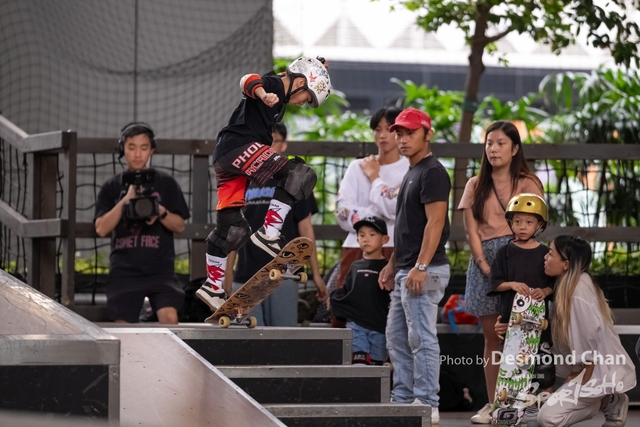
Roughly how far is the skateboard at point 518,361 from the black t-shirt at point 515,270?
0.13 m

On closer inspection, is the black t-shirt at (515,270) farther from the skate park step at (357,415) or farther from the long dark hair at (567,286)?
the skate park step at (357,415)

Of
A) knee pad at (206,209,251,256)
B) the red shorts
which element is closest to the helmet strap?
the red shorts

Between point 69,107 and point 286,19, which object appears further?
point 286,19

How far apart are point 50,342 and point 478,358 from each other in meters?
3.86

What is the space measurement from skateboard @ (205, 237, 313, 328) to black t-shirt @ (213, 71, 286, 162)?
58 centimetres

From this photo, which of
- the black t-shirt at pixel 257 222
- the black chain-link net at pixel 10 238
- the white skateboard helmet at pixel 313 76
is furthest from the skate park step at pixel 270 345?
the black chain-link net at pixel 10 238

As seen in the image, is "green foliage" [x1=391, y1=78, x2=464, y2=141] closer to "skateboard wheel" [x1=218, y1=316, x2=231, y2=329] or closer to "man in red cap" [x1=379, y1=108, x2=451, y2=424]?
"man in red cap" [x1=379, y1=108, x2=451, y2=424]

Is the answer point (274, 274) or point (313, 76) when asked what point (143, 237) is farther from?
point (313, 76)

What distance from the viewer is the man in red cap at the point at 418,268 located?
5043 mm

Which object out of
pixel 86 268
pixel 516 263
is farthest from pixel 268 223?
pixel 86 268

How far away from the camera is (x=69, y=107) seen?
900 cm

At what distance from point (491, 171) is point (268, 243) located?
1.48 meters

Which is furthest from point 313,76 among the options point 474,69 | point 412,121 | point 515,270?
point 474,69

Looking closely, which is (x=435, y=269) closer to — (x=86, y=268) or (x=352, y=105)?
(x=86, y=268)
